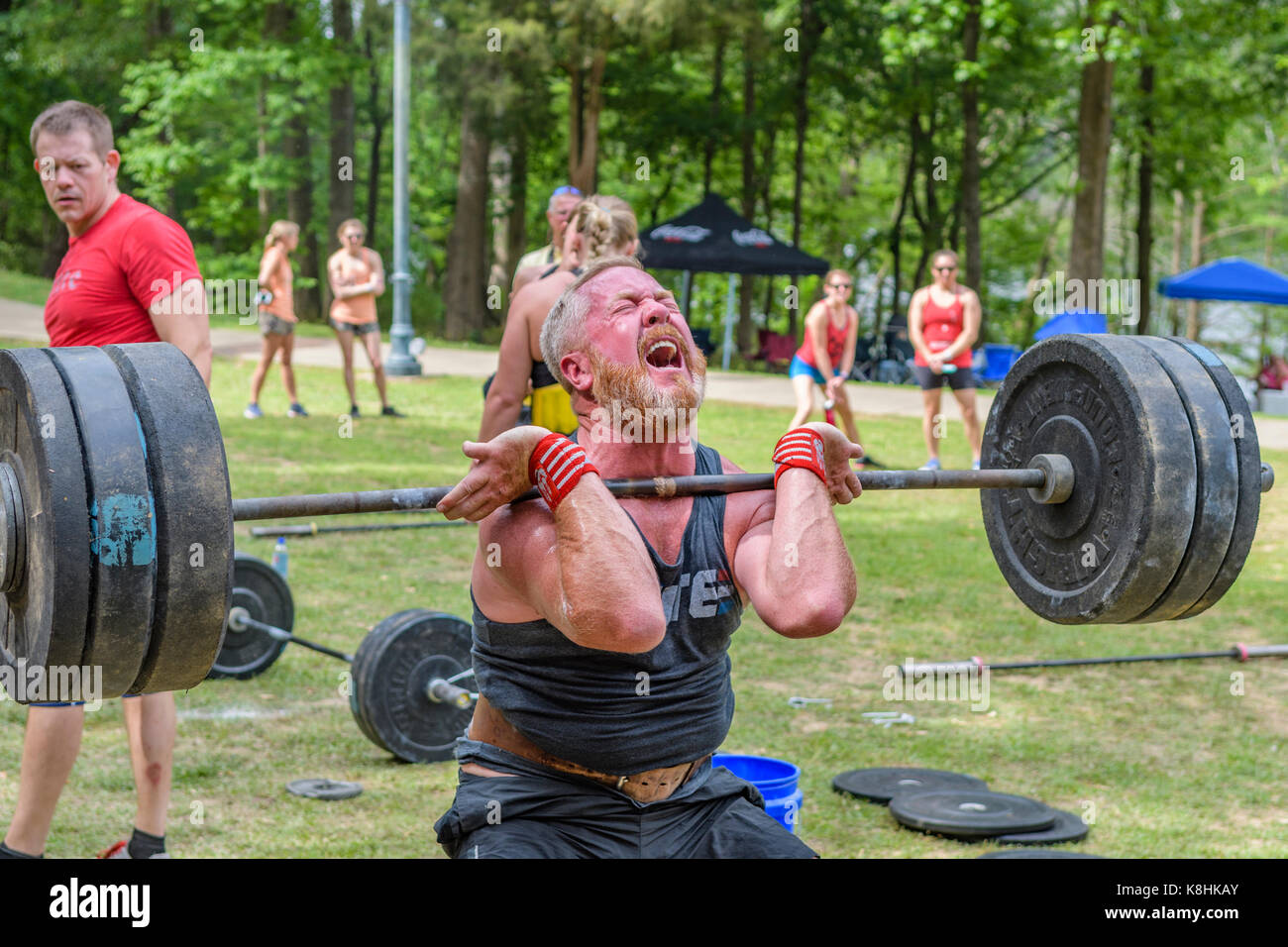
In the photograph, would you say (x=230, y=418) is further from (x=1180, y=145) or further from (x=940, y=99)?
(x=940, y=99)

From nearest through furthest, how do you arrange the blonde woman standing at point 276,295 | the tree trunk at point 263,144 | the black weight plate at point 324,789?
1. the black weight plate at point 324,789
2. the blonde woman standing at point 276,295
3. the tree trunk at point 263,144

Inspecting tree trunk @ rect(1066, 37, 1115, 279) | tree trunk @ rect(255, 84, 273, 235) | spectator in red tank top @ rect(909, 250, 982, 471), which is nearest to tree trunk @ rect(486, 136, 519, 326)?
tree trunk @ rect(255, 84, 273, 235)

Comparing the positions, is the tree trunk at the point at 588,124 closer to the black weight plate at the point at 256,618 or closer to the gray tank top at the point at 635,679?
the black weight plate at the point at 256,618

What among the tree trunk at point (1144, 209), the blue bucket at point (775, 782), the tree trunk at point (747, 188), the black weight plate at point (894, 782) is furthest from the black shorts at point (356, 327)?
the tree trunk at point (1144, 209)

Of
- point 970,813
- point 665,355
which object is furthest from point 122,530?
point 970,813

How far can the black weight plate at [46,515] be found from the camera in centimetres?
207

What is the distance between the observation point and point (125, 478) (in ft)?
6.90

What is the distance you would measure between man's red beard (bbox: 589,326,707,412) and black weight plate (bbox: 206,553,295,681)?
3.10 meters

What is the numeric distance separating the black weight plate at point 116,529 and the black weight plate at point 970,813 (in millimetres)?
2715

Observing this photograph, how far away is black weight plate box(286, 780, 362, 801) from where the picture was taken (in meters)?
4.32

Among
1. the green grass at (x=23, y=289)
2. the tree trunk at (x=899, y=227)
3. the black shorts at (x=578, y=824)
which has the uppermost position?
the tree trunk at (x=899, y=227)

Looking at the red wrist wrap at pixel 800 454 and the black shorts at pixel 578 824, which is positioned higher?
the red wrist wrap at pixel 800 454

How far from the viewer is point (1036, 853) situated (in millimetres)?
3795

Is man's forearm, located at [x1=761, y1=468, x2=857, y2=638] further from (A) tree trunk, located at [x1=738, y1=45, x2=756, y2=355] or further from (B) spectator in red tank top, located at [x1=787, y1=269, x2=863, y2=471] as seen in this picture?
(A) tree trunk, located at [x1=738, y1=45, x2=756, y2=355]
